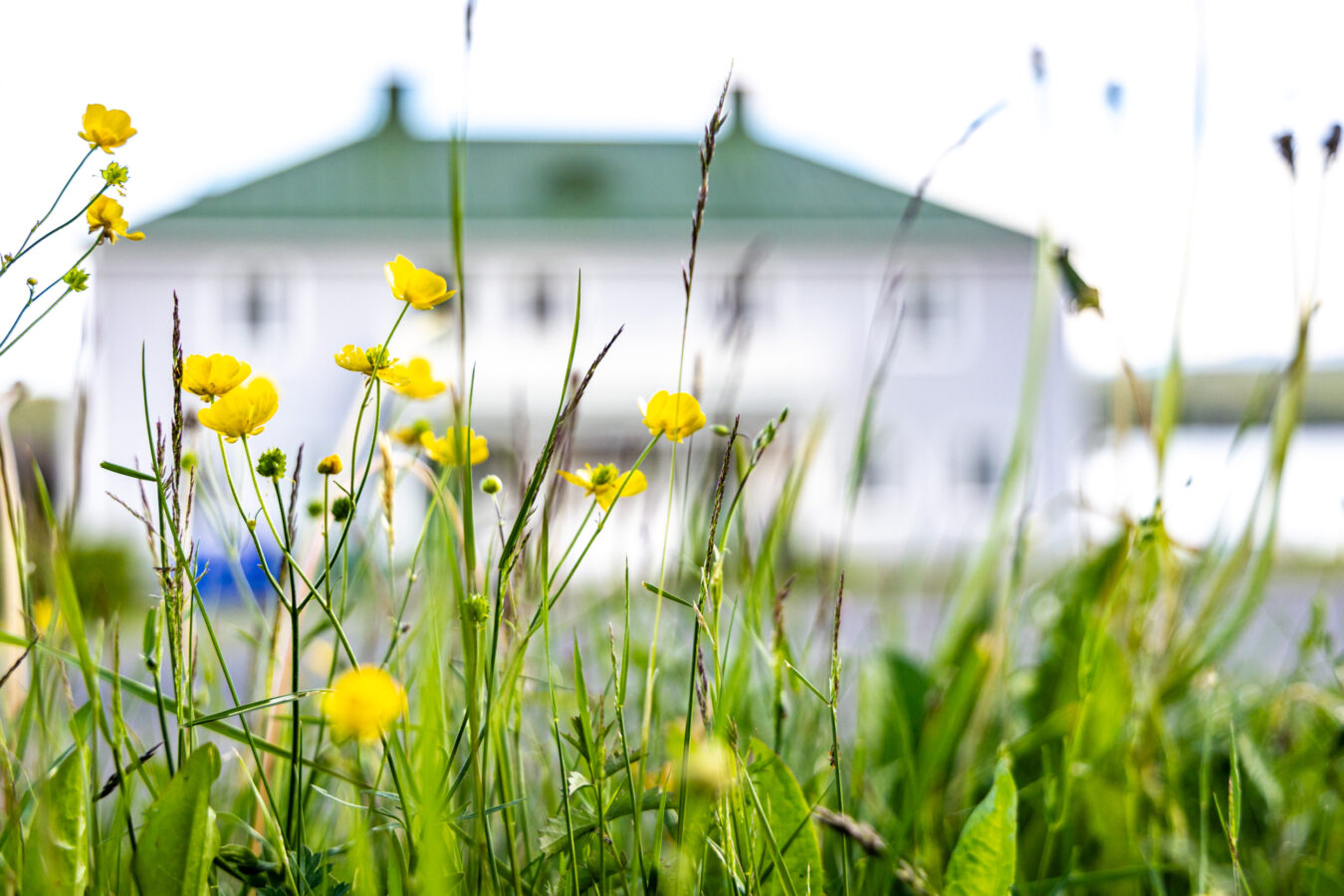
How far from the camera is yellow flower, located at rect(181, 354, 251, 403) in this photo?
1.03ft

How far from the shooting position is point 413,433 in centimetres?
46

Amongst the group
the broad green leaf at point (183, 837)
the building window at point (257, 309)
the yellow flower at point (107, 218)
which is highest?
the building window at point (257, 309)

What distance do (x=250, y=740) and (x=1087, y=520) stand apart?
606mm

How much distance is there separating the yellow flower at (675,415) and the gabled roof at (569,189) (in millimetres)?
12776

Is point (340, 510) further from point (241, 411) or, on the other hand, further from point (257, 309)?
point (257, 309)

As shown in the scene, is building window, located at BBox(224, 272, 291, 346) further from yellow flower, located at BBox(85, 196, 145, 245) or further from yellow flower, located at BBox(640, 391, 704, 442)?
yellow flower, located at BBox(640, 391, 704, 442)

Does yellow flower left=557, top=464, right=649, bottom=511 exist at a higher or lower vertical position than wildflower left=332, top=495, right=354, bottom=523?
higher

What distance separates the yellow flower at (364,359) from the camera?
1.03 ft

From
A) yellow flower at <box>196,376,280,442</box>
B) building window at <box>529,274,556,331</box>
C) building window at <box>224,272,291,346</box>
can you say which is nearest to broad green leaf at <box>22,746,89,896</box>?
yellow flower at <box>196,376,280,442</box>

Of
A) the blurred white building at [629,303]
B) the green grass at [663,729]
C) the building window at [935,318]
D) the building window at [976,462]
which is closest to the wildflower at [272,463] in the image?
the green grass at [663,729]

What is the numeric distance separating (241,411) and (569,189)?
559 inches

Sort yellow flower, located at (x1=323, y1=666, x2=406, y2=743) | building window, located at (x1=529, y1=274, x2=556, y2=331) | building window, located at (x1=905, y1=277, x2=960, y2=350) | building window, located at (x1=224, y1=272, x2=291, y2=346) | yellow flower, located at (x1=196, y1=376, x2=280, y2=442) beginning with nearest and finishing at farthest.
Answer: yellow flower, located at (x1=323, y1=666, x2=406, y2=743) → yellow flower, located at (x1=196, y1=376, x2=280, y2=442) → building window, located at (x1=224, y1=272, x2=291, y2=346) → building window, located at (x1=529, y1=274, x2=556, y2=331) → building window, located at (x1=905, y1=277, x2=960, y2=350)

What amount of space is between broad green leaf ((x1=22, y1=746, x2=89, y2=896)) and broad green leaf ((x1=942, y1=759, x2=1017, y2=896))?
292 mm

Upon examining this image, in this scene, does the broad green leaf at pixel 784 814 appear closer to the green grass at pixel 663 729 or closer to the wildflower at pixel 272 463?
the green grass at pixel 663 729
